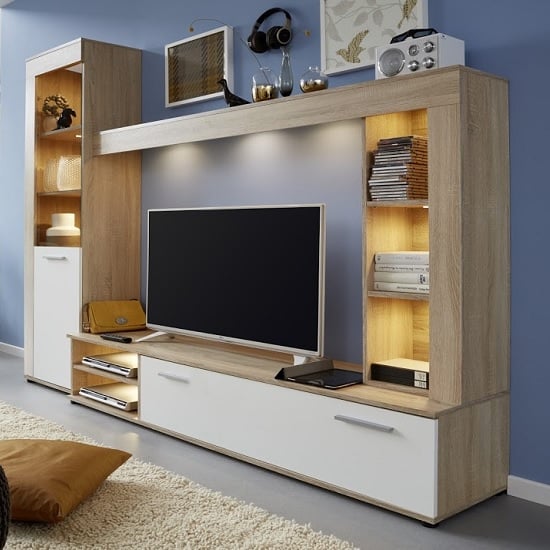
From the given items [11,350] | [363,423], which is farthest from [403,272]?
[11,350]

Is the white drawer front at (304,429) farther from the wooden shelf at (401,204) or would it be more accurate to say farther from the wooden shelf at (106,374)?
the wooden shelf at (401,204)

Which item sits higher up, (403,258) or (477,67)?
(477,67)

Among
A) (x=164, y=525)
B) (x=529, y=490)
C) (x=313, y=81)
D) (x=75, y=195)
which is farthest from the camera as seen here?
(x=75, y=195)

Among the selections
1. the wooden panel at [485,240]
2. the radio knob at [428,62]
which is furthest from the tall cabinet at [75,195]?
the wooden panel at [485,240]

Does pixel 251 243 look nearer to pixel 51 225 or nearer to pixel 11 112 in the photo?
pixel 51 225

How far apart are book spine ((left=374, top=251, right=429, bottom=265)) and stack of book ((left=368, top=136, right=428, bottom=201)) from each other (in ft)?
0.72

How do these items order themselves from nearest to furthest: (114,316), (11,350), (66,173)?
(114,316)
(66,173)
(11,350)

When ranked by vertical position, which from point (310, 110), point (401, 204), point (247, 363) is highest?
point (310, 110)

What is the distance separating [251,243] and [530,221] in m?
1.31

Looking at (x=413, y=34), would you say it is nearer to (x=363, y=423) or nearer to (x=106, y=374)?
(x=363, y=423)

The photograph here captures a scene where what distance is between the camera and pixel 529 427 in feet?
9.48

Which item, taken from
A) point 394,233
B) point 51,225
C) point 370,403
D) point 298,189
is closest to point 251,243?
point 298,189

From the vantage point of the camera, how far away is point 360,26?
11.1ft

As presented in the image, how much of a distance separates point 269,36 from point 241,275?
1.22 meters
